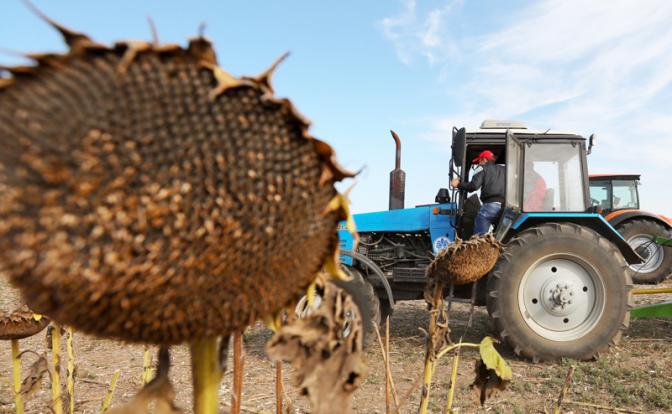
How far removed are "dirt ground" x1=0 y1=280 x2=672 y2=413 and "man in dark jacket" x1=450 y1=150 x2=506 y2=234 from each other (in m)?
1.54

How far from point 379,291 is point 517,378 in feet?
7.18

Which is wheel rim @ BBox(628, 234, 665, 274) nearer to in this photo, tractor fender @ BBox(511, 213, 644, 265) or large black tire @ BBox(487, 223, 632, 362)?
tractor fender @ BBox(511, 213, 644, 265)

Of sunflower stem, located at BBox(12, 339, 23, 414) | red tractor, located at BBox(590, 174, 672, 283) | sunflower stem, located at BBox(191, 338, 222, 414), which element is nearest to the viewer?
sunflower stem, located at BBox(191, 338, 222, 414)

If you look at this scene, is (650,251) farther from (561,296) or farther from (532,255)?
(532,255)

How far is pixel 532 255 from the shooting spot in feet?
18.2

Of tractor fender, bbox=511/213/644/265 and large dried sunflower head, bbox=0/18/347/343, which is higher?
tractor fender, bbox=511/213/644/265

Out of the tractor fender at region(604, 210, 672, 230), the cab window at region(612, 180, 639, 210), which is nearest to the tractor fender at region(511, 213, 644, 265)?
the tractor fender at region(604, 210, 672, 230)

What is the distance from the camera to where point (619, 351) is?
5.80m

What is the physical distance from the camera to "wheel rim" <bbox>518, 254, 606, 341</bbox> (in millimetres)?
5641

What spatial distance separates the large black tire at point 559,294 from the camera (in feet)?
18.0

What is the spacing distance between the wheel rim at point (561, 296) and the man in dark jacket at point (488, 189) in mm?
747

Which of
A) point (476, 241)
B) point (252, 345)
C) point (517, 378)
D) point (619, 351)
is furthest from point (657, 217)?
point (476, 241)

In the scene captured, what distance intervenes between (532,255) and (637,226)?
8.21 metres

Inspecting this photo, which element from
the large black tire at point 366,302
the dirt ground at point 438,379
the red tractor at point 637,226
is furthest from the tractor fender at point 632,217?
the large black tire at point 366,302
